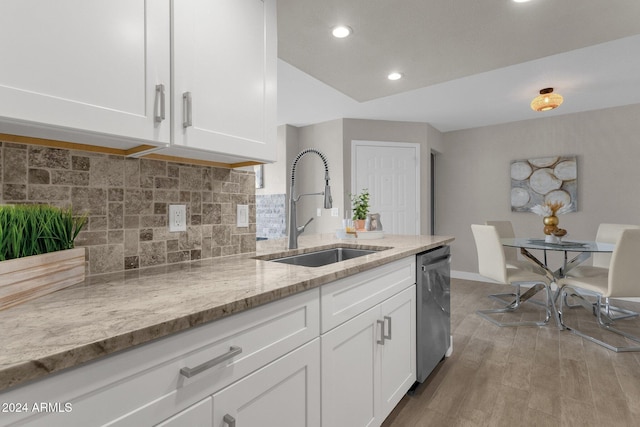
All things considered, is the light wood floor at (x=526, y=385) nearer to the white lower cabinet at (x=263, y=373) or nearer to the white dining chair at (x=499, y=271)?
the white dining chair at (x=499, y=271)

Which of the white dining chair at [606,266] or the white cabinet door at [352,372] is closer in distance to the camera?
the white cabinet door at [352,372]

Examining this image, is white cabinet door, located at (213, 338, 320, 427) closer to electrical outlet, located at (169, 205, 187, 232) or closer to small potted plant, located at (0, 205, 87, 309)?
small potted plant, located at (0, 205, 87, 309)

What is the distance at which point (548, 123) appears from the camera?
14.6ft

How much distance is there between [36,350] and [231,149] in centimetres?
88

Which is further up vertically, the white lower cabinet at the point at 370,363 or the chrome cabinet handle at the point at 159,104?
the chrome cabinet handle at the point at 159,104

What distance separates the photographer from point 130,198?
125cm

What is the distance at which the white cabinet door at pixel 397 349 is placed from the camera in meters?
1.59

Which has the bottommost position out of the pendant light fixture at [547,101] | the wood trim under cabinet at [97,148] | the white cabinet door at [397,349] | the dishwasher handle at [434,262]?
the white cabinet door at [397,349]

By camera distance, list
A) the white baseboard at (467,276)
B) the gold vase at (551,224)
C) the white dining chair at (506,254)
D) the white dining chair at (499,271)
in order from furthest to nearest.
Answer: the white baseboard at (467,276) < the white dining chair at (506,254) < the gold vase at (551,224) < the white dining chair at (499,271)

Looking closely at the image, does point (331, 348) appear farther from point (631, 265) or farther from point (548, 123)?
point (548, 123)

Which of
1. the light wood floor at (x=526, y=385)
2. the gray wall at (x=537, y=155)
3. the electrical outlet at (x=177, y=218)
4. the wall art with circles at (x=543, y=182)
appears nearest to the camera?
the electrical outlet at (x=177, y=218)

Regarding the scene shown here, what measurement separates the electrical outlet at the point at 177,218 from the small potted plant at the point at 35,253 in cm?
37

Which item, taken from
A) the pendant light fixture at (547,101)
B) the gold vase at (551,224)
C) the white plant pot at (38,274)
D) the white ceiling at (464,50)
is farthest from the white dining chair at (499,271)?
the white plant pot at (38,274)

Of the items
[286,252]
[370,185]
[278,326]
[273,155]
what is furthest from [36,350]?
[370,185]
